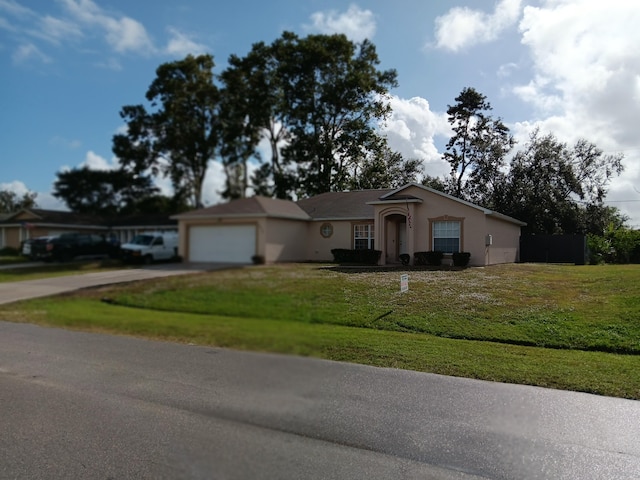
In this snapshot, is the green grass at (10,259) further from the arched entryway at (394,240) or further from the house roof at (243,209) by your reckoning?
the arched entryway at (394,240)

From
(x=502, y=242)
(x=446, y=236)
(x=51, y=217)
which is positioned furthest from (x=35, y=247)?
(x=502, y=242)

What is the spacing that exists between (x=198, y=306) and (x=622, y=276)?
883cm

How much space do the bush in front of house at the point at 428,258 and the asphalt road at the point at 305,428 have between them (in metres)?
1.34

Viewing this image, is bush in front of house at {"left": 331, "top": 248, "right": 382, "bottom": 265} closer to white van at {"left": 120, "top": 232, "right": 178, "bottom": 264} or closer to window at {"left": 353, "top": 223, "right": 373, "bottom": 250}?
window at {"left": 353, "top": 223, "right": 373, "bottom": 250}

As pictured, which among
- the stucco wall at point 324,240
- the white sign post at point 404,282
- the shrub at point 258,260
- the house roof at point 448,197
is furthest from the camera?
the white sign post at point 404,282

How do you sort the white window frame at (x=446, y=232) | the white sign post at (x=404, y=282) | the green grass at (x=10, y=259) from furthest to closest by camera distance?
1. the white sign post at (x=404, y=282)
2. the white window frame at (x=446, y=232)
3. the green grass at (x=10, y=259)

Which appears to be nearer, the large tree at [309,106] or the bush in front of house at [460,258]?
the large tree at [309,106]

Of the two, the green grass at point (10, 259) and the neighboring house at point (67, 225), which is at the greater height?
the neighboring house at point (67, 225)

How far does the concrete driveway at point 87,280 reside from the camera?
2271mm

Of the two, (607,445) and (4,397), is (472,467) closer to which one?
(607,445)

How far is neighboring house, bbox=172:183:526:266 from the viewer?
227cm

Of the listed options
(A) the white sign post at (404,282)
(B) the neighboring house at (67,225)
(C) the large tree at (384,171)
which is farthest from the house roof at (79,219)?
(A) the white sign post at (404,282)

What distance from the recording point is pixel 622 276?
Result: 8609 mm

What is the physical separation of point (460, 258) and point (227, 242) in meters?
3.52
